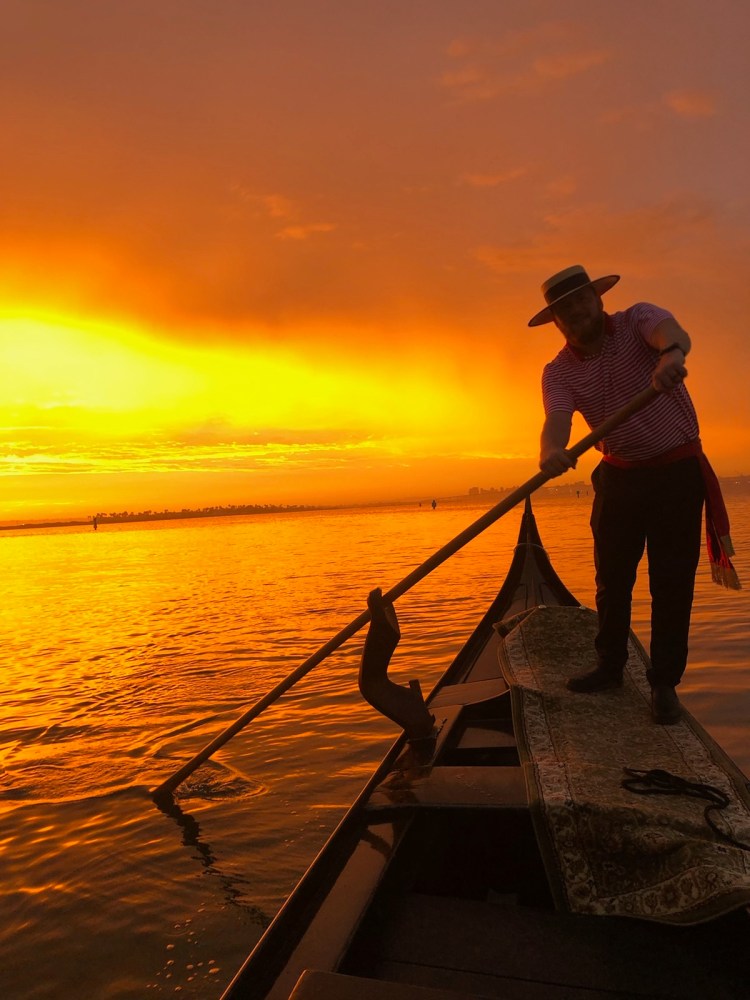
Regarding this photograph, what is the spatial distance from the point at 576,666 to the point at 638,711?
0.61 meters

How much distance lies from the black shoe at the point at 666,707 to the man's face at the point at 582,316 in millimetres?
1601

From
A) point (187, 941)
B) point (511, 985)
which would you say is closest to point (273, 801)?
A: point (187, 941)

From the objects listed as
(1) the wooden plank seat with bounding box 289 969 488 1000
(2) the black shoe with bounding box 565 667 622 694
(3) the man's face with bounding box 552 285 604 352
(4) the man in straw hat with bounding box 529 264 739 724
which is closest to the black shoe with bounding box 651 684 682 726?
(4) the man in straw hat with bounding box 529 264 739 724

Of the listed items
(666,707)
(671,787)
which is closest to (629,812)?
(671,787)

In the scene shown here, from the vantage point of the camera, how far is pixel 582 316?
2959 mm

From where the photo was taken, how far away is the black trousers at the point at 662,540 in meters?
2.92

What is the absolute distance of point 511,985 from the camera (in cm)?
153

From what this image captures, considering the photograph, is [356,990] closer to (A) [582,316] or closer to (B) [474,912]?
(B) [474,912]

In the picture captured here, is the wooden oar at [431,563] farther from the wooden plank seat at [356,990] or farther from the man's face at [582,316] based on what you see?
the wooden plank seat at [356,990]

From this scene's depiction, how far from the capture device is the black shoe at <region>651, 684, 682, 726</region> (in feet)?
9.42

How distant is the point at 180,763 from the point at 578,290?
376cm

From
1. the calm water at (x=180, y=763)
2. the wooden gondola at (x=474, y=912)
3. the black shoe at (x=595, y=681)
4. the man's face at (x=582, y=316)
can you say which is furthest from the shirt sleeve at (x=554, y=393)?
the calm water at (x=180, y=763)

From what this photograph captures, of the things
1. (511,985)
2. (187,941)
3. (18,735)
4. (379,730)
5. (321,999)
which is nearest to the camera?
(321,999)

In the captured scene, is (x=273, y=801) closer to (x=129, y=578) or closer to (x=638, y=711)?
(x=638, y=711)
